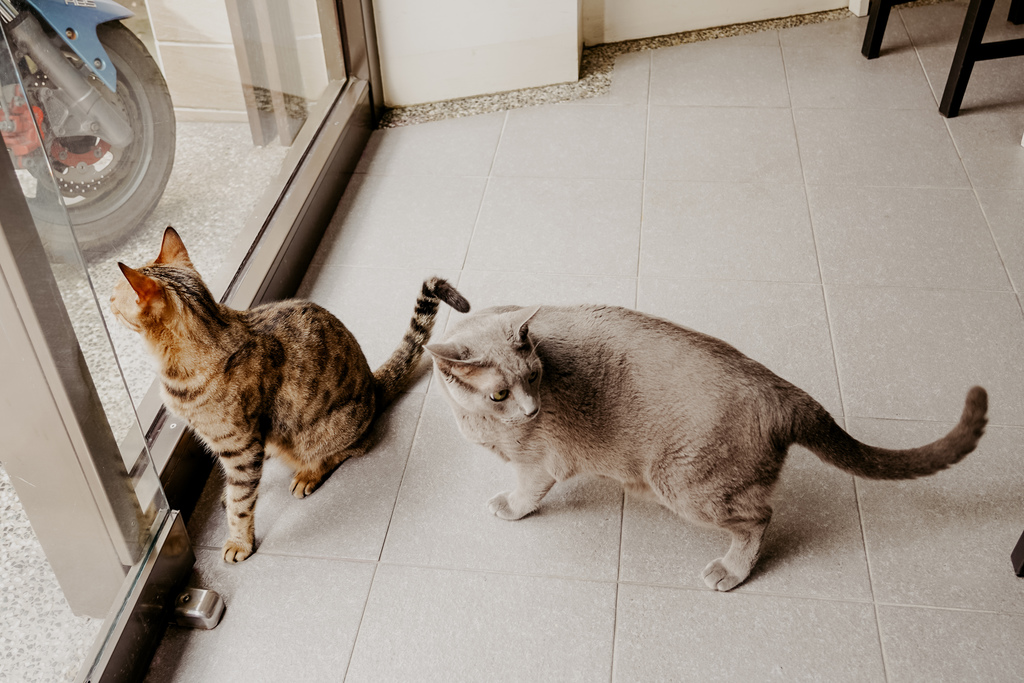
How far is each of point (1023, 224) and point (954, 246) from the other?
26 cm

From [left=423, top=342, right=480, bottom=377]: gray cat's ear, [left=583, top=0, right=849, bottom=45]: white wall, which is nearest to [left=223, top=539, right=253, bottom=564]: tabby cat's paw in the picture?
[left=423, top=342, right=480, bottom=377]: gray cat's ear

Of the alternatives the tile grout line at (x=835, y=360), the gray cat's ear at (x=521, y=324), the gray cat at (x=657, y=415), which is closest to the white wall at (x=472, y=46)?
the tile grout line at (x=835, y=360)

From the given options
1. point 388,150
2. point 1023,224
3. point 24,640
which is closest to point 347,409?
point 24,640

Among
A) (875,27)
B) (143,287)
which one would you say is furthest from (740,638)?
(875,27)

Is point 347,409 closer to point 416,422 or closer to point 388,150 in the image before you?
point 416,422

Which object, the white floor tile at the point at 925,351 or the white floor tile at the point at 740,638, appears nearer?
the white floor tile at the point at 740,638

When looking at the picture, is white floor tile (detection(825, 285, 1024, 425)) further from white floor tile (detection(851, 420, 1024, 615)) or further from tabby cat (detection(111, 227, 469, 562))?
tabby cat (detection(111, 227, 469, 562))

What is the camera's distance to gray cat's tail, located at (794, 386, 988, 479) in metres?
1.53

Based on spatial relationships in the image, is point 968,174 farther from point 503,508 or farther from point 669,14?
point 503,508

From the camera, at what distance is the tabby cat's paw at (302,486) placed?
1932 millimetres

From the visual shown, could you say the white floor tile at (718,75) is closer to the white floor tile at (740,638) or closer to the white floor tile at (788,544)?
the white floor tile at (788,544)

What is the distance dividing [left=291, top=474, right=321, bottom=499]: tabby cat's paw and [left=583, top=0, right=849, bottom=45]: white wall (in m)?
2.41

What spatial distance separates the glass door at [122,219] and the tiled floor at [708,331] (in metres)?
0.17

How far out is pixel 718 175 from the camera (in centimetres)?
279
